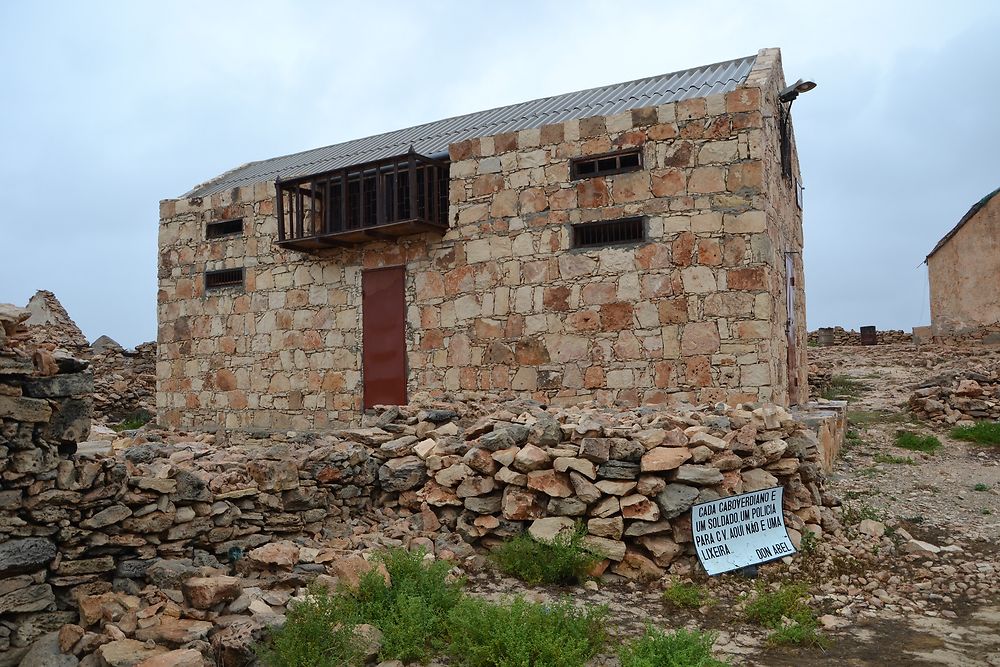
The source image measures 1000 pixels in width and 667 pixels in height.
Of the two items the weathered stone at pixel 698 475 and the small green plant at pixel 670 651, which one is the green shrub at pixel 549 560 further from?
the small green plant at pixel 670 651

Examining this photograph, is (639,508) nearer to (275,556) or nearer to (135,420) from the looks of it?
(275,556)

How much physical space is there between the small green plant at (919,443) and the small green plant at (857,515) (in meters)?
4.19

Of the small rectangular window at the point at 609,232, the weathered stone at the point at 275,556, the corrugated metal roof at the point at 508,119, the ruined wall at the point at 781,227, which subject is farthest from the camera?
the corrugated metal roof at the point at 508,119

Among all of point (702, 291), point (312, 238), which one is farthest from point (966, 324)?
point (312, 238)

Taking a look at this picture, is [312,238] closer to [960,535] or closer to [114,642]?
[114,642]

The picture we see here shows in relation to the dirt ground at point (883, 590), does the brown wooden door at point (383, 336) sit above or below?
above

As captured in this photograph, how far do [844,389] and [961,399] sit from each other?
388 cm

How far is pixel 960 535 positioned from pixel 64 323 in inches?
868

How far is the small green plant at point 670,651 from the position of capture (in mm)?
4273

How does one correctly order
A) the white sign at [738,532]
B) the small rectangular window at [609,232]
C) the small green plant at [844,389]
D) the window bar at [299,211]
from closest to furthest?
the white sign at [738,532], the small rectangular window at [609,232], the window bar at [299,211], the small green plant at [844,389]

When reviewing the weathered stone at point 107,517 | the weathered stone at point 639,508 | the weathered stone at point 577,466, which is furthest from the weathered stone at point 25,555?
the weathered stone at point 639,508

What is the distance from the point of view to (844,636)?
5.16 metres

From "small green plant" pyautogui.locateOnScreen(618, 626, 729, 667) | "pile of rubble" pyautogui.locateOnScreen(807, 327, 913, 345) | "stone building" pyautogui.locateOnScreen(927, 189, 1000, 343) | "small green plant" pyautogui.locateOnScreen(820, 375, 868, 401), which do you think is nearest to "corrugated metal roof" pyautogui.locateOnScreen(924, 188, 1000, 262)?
"stone building" pyautogui.locateOnScreen(927, 189, 1000, 343)

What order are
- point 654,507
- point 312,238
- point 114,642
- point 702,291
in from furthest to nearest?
point 312,238, point 702,291, point 654,507, point 114,642
